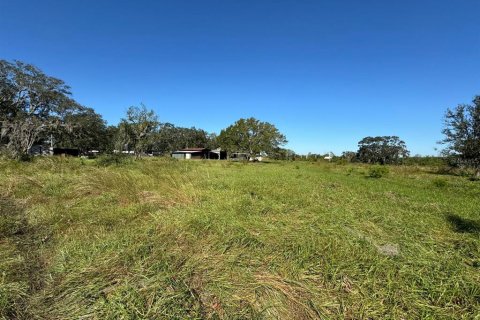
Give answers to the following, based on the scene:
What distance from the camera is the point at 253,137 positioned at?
5775cm

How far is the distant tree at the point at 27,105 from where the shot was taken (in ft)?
108

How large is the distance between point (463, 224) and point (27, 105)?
4519cm

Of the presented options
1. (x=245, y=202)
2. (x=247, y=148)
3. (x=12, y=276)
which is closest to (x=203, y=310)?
(x=12, y=276)

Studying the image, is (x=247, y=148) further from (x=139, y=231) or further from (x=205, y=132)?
(x=139, y=231)

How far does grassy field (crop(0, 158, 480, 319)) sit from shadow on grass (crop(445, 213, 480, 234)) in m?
0.03

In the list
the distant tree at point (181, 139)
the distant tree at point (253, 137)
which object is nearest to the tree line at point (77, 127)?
the distant tree at point (253, 137)

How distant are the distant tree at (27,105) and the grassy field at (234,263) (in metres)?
34.3

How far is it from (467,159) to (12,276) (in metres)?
31.7

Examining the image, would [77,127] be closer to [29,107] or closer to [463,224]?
[29,107]

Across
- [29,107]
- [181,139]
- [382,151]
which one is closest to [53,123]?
[29,107]

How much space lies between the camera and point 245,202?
6543 mm

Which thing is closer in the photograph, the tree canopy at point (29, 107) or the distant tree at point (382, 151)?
the tree canopy at point (29, 107)

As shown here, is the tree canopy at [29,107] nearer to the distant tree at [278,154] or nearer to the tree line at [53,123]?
the tree line at [53,123]

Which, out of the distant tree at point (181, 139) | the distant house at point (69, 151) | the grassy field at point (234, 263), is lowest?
the grassy field at point (234, 263)
